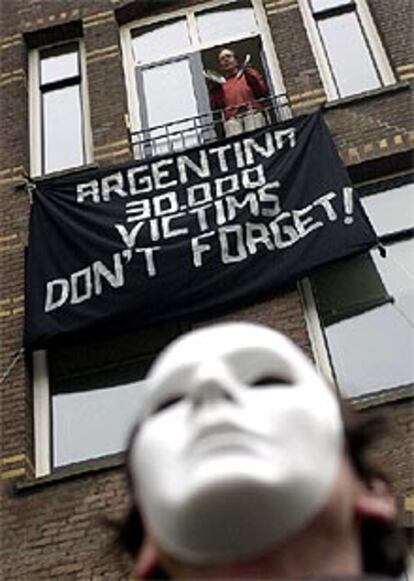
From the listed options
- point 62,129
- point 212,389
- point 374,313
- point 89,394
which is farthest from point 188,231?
point 212,389

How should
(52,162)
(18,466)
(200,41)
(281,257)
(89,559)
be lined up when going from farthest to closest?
(200,41) → (52,162) → (281,257) → (18,466) → (89,559)

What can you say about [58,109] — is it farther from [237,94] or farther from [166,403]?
[166,403]

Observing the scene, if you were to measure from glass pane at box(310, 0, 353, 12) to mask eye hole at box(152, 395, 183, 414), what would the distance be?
956cm

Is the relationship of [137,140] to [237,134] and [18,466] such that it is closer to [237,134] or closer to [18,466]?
[237,134]

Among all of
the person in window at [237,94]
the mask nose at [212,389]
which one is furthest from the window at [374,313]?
the mask nose at [212,389]

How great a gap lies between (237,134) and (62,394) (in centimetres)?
291

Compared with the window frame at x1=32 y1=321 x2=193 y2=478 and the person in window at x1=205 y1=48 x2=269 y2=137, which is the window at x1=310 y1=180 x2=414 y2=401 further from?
the person in window at x1=205 y1=48 x2=269 y2=137

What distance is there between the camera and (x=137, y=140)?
952cm

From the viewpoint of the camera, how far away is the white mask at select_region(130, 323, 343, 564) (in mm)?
1343

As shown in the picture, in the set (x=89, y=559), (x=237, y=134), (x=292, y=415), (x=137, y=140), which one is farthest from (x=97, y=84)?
(x=292, y=415)

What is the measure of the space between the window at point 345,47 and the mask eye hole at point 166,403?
8.20 metres

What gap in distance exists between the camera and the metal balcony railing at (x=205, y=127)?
9258 millimetres

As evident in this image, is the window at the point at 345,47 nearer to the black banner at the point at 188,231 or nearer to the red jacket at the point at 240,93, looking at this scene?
the red jacket at the point at 240,93

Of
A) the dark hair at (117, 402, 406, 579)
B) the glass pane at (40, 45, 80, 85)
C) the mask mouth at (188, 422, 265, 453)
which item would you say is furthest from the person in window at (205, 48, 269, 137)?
the mask mouth at (188, 422, 265, 453)
